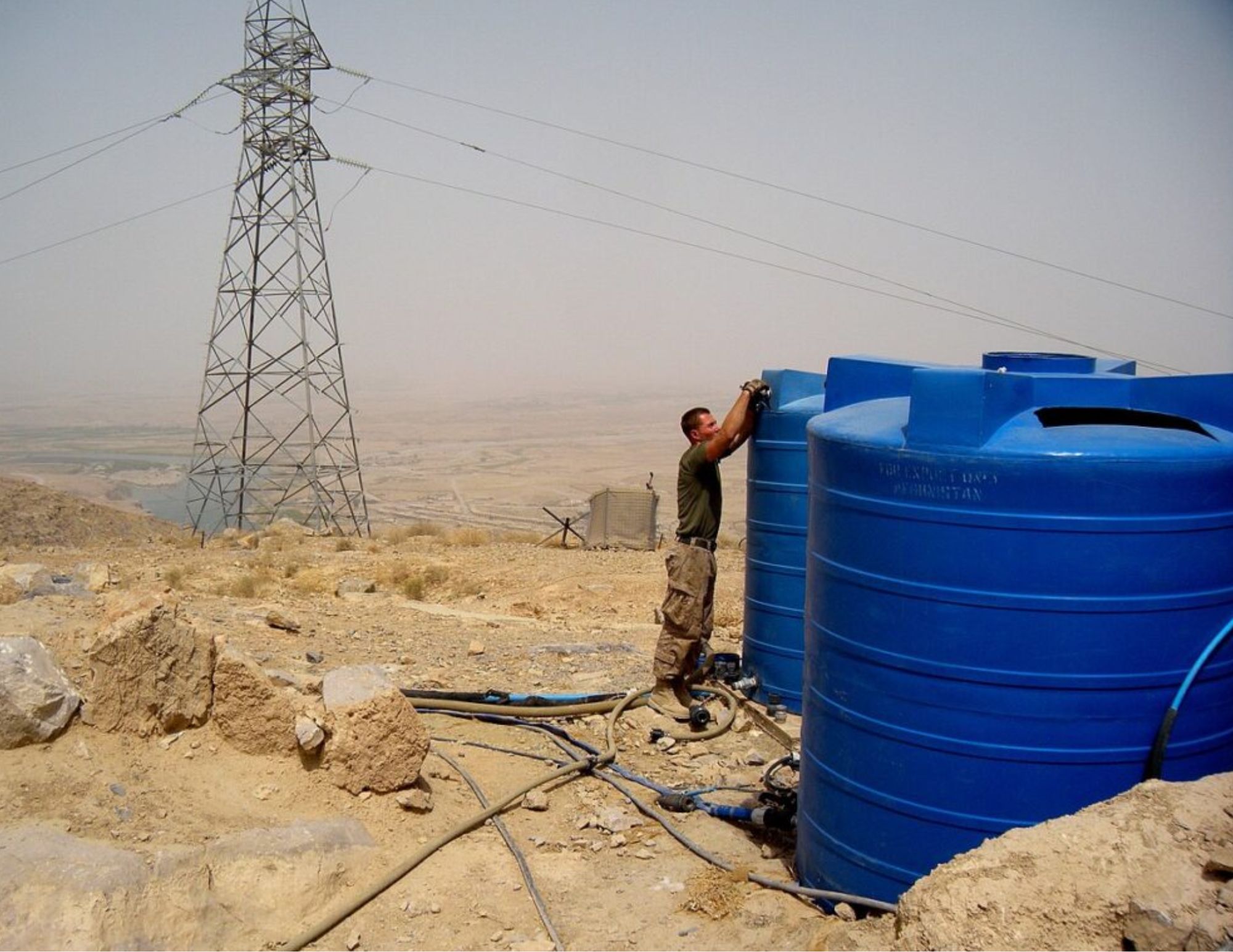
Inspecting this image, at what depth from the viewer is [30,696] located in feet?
14.0

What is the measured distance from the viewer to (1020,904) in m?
2.73

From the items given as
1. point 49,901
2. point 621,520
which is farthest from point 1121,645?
point 621,520

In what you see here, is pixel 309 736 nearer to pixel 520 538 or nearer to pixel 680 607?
pixel 680 607

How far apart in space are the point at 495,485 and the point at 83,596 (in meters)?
49.1

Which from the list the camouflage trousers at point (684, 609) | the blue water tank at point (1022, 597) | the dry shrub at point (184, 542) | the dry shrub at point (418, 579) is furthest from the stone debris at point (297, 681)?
the dry shrub at point (184, 542)

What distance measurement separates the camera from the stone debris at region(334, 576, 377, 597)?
11047 millimetres

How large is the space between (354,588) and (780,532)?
6.14 m

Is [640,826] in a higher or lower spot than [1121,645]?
lower

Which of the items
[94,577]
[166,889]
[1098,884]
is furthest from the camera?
[94,577]

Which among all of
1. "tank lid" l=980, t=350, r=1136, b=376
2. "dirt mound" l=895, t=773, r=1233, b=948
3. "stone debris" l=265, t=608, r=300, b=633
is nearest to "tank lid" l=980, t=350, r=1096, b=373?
"tank lid" l=980, t=350, r=1136, b=376

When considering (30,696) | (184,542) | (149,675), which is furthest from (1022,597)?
(184,542)

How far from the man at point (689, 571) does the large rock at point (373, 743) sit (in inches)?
82.7

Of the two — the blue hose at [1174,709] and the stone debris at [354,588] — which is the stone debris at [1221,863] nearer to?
the blue hose at [1174,709]

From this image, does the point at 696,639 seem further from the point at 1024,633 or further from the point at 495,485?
the point at 495,485
